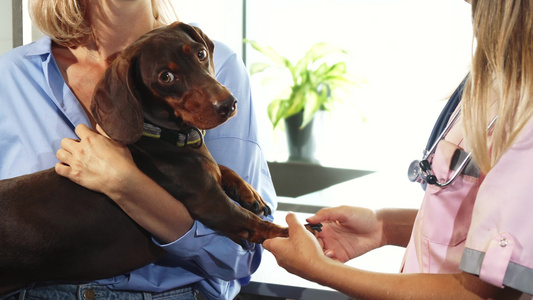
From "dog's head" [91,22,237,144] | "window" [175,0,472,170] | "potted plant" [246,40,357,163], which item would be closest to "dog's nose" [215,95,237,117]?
"dog's head" [91,22,237,144]

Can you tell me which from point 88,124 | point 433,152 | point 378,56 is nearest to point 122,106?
point 88,124

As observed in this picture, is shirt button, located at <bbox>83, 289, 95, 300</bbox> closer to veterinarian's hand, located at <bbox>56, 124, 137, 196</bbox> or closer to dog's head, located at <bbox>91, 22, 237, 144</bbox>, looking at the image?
veterinarian's hand, located at <bbox>56, 124, 137, 196</bbox>

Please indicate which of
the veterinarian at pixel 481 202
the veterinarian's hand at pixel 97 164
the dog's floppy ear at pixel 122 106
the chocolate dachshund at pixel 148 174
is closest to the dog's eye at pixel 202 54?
the chocolate dachshund at pixel 148 174

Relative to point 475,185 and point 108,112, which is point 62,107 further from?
point 475,185

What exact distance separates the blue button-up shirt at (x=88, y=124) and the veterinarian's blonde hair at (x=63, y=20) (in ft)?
0.13

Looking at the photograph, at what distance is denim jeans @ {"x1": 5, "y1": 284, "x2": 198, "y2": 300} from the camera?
135cm

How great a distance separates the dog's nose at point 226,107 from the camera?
1.13m

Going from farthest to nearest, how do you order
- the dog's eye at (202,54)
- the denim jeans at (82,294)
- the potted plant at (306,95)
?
the potted plant at (306,95) < the denim jeans at (82,294) < the dog's eye at (202,54)

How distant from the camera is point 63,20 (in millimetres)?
1521

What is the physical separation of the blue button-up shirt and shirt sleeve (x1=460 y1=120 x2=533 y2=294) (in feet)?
1.99

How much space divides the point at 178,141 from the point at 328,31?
13.2 ft

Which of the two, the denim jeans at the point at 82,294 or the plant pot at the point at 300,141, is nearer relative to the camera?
the denim jeans at the point at 82,294

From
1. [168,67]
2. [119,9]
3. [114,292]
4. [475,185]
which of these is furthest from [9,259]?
[475,185]

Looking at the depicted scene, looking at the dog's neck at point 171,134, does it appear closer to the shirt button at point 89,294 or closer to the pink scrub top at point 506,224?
the shirt button at point 89,294
